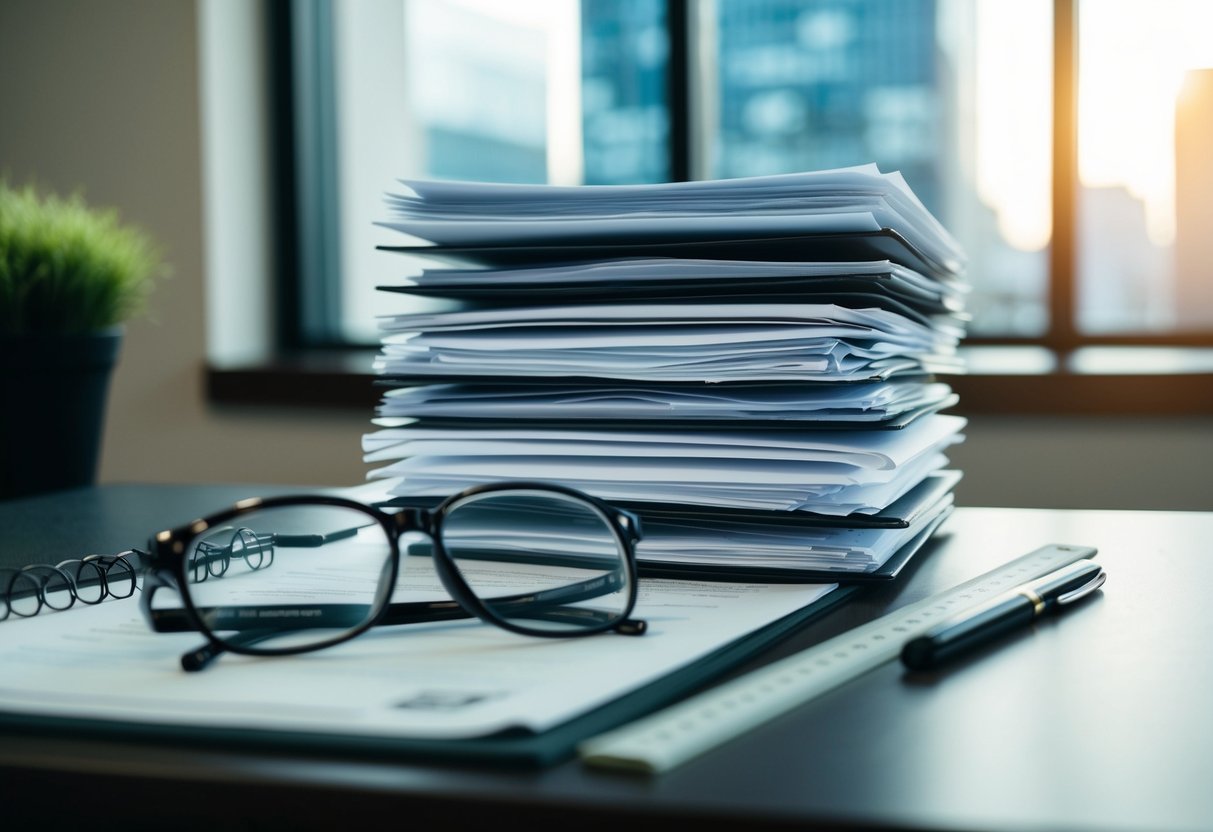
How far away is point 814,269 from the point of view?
0.60 metres

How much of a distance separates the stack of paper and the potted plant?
2.08ft

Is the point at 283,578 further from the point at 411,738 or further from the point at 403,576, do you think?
the point at 411,738

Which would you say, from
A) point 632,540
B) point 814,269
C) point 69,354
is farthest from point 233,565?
point 69,354

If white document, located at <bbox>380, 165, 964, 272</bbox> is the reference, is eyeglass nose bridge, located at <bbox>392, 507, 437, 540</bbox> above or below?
below

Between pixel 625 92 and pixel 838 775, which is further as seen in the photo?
pixel 625 92

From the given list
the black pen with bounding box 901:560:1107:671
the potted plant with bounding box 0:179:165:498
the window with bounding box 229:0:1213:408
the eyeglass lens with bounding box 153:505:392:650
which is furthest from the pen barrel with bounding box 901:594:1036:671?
the window with bounding box 229:0:1213:408

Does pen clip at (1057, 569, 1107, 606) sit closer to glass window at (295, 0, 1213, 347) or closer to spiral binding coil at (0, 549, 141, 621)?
spiral binding coil at (0, 549, 141, 621)

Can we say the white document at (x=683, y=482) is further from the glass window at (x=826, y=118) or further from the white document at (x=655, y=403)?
the glass window at (x=826, y=118)

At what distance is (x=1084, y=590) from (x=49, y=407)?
0.97 m

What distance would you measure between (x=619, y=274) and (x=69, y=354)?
2.50 feet

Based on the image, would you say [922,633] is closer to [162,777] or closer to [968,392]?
[162,777]

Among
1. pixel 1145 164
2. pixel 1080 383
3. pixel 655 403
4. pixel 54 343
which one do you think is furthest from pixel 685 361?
pixel 1145 164

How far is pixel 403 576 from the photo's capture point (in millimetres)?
600

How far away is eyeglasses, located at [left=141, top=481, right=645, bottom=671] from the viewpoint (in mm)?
450
